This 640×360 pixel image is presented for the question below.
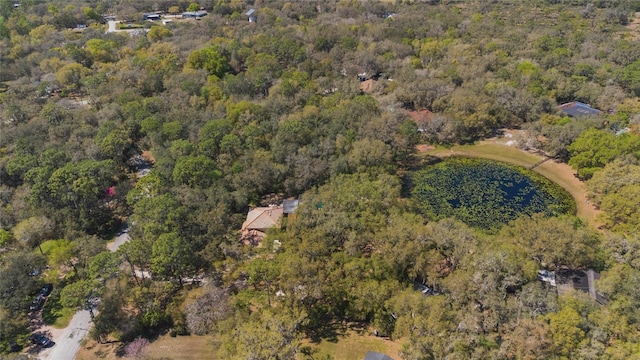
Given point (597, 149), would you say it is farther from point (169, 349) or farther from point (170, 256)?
point (169, 349)

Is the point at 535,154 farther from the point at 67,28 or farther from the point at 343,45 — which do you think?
the point at 67,28

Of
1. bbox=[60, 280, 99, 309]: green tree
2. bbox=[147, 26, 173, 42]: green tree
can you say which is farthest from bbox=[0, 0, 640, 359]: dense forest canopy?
bbox=[147, 26, 173, 42]: green tree

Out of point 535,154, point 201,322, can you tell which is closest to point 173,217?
point 201,322

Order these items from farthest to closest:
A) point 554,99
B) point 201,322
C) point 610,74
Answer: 1. point 610,74
2. point 554,99
3. point 201,322

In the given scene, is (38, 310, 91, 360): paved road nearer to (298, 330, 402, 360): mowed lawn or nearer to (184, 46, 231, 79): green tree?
(298, 330, 402, 360): mowed lawn

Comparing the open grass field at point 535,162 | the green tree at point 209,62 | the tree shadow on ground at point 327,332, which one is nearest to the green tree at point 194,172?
the tree shadow on ground at point 327,332
